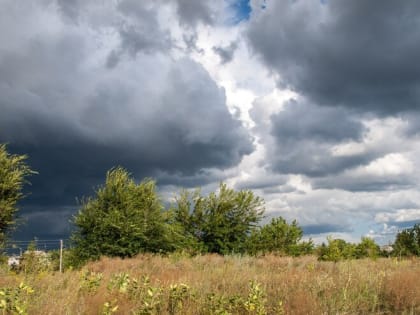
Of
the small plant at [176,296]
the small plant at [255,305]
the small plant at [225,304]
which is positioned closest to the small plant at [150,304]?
the small plant at [176,296]

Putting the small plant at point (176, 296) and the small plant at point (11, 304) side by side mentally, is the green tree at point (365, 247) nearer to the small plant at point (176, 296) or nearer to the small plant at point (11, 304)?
the small plant at point (176, 296)

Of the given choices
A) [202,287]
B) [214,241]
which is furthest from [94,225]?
[202,287]

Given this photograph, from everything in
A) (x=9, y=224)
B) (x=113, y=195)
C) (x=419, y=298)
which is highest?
(x=113, y=195)

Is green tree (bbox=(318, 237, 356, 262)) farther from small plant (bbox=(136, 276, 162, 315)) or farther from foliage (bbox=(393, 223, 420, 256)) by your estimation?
small plant (bbox=(136, 276, 162, 315))

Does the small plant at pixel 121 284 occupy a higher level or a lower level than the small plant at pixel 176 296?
higher

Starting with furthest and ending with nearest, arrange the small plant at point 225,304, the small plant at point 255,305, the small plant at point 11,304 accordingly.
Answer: the small plant at point 225,304 → the small plant at point 255,305 → the small plant at point 11,304

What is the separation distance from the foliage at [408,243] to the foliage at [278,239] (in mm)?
6716

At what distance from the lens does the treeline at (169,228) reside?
26156 millimetres

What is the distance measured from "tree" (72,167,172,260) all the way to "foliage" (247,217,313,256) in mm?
7725

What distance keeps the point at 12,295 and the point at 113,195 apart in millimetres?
20483

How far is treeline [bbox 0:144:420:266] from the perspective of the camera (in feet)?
85.8

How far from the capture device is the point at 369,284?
34.2 ft

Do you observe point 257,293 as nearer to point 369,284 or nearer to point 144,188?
point 369,284

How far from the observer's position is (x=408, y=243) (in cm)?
2994
